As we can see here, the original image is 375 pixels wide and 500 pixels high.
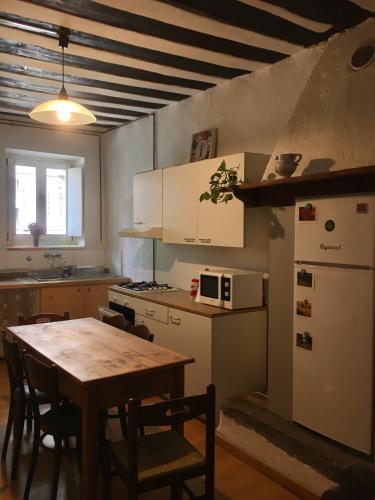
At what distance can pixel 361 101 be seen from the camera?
2.44 m

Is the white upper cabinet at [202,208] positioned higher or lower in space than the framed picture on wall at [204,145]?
lower

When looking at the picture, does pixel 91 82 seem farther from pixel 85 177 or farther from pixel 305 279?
pixel 305 279

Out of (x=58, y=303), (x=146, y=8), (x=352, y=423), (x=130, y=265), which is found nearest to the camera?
(x=352, y=423)

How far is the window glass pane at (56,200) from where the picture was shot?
5660 millimetres

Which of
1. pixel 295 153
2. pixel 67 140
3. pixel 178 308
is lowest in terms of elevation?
pixel 178 308

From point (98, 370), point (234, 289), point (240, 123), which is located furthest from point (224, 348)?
point (240, 123)

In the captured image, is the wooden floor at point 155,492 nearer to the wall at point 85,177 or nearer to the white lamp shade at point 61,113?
the white lamp shade at point 61,113

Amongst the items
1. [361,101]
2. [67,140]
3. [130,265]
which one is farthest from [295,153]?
[67,140]

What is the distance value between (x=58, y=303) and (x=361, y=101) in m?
3.65

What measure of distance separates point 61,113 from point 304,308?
6.37 feet

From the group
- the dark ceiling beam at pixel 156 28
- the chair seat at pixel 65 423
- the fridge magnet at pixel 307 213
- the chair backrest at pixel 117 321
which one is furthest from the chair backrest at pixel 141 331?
the dark ceiling beam at pixel 156 28

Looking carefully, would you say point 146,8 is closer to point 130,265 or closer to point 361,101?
point 361,101

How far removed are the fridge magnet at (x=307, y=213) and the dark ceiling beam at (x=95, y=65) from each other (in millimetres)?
1788

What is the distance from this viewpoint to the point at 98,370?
2.09 m
